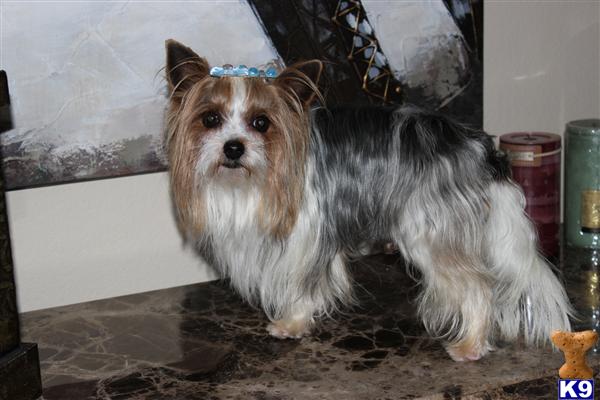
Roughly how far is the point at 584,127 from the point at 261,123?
4.97 feet

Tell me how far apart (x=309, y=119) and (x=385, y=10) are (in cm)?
82

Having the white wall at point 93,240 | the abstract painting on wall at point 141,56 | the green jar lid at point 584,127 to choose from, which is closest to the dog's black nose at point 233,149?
the abstract painting on wall at point 141,56

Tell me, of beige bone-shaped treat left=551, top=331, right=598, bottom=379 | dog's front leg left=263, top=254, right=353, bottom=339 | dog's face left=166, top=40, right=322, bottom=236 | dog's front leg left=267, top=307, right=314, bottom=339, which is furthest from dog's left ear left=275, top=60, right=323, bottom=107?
beige bone-shaped treat left=551, top=331, right=598, bottom=379

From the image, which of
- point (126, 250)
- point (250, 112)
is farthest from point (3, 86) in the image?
point (126, 250)

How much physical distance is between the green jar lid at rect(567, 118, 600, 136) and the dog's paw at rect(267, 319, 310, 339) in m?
1.35

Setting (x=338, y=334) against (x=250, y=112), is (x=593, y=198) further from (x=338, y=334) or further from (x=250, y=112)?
(x=250, y=112)

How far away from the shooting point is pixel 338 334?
2.87 meters

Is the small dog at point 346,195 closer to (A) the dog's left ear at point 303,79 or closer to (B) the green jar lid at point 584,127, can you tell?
(A) the dog's left ear at point 303,79

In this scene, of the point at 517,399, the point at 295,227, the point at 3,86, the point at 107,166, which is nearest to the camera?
the point at 3,86

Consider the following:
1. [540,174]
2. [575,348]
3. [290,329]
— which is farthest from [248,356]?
[540,174]

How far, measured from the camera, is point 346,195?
2619mm

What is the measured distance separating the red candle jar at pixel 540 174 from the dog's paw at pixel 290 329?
1.04 metres

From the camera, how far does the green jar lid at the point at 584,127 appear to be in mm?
3430

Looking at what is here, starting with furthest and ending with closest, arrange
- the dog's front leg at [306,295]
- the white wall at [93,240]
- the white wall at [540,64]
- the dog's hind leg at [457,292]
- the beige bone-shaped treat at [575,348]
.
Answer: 1. the white wall at [540,64]
2. the white wall at [93,240]
3. the dog's front leg at [306,295]
4. the dog's hind leg at [457,292]
5. the beige bone-shaped treat at [575,348]
